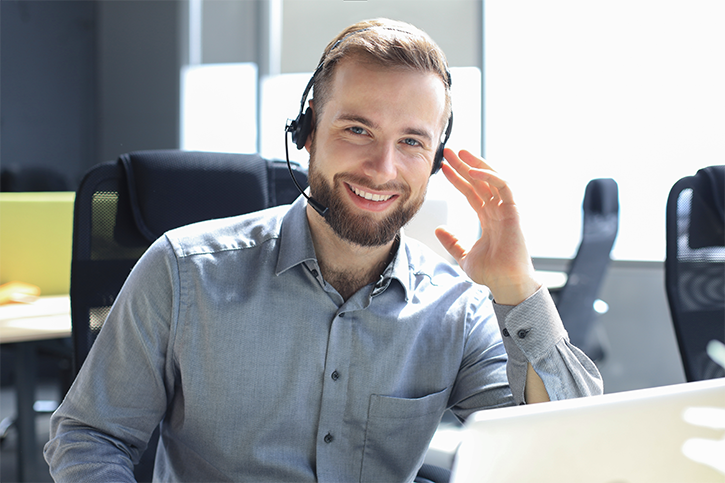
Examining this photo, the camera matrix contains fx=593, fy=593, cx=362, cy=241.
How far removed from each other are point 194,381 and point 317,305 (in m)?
0.23

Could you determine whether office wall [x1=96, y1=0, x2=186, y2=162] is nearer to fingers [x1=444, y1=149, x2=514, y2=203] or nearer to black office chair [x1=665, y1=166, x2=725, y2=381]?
fingers [x1=444, y1=149, x2=514, y2=203]

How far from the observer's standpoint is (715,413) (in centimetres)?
53

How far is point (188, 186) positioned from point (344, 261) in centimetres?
42

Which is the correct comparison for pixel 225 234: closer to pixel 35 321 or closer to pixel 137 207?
pixel 137 207

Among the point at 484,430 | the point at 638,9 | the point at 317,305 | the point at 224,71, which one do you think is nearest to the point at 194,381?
the point at 317,305

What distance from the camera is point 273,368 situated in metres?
0.97

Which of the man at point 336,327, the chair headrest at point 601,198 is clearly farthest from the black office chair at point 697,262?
the chair headrest at point 601,198

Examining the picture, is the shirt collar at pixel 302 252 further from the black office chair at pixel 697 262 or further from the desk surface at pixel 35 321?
the desk surface at pixel 35 321

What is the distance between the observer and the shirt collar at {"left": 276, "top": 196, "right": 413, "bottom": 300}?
1.01 meters

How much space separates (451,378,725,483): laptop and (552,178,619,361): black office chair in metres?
1.85

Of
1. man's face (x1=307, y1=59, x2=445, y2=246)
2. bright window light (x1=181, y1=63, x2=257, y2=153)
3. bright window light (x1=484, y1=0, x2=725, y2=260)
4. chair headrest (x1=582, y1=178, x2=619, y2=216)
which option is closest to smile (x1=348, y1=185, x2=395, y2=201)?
man's face (x1=307, y1=59, x2=445, y2=246)

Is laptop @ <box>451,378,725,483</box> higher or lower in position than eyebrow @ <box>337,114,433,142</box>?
lower

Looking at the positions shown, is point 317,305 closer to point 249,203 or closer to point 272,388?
point 272,388

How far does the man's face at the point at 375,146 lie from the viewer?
1.02 m
